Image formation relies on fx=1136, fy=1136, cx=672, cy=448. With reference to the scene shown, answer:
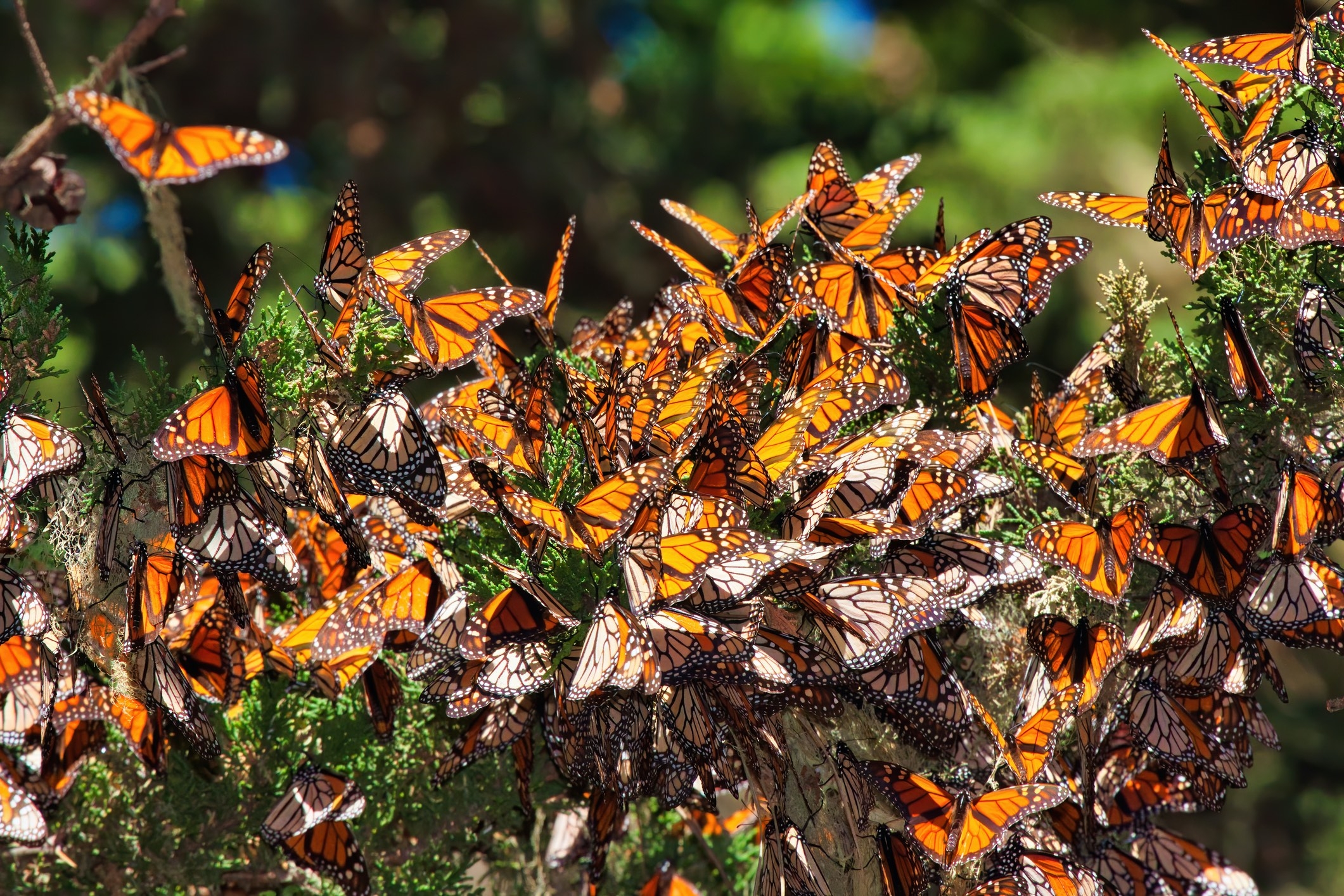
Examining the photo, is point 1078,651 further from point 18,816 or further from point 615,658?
point 18,816

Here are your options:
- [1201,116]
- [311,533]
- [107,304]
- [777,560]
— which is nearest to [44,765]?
[311,533]

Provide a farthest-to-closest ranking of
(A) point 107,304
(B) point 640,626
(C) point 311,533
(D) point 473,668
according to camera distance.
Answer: (A) point 107,304
(C) point 311,533
(D) point 473,668
(B) point 640,626

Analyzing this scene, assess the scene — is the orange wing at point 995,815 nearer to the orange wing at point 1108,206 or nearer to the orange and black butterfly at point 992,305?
the orange and black butterfly at point 992,305

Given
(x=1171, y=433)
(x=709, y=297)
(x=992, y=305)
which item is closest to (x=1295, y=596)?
(x=1171, y=433)

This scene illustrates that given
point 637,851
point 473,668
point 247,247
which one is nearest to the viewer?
point 473,668

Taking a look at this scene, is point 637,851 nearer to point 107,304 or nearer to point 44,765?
point 44,765
